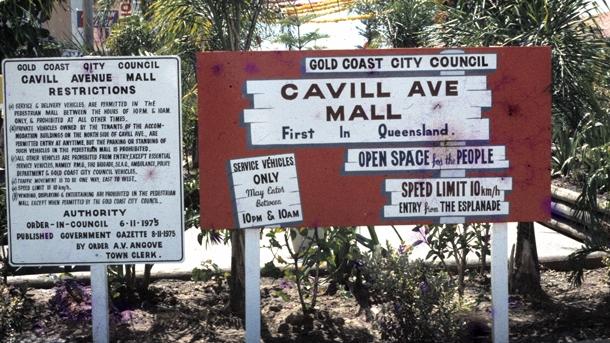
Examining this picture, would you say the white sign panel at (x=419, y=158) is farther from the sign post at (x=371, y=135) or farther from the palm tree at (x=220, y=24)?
the palm tree at (x=220, y=24)

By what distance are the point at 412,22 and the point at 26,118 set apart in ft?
16.4

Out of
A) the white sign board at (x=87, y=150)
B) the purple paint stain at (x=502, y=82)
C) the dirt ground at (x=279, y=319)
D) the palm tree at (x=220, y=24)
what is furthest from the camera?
the palm tree at (x=220, y=24)

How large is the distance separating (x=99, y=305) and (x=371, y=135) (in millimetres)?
1994

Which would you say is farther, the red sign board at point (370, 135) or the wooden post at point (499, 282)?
the wooden post at point (499, 282)

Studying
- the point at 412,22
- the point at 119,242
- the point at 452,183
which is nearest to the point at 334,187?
the point at 452,183

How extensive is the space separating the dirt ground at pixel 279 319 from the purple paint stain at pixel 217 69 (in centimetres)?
184

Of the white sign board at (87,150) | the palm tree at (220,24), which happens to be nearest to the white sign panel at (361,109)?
the white sign board at (87,150)

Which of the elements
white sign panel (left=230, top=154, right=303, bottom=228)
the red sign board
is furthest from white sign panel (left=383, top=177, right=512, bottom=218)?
white sign panel (left=230, top=154, right=303, bottom=228)

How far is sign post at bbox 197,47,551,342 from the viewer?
491 cm

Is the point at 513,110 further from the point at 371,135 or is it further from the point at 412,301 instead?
the point at 412,301

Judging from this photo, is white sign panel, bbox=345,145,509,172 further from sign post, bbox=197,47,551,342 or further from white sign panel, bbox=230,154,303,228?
white sign panel, bbox=230,154,303,228

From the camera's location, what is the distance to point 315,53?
193 inches

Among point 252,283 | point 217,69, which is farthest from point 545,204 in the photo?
point 217,69

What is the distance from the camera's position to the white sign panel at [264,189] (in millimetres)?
4949
